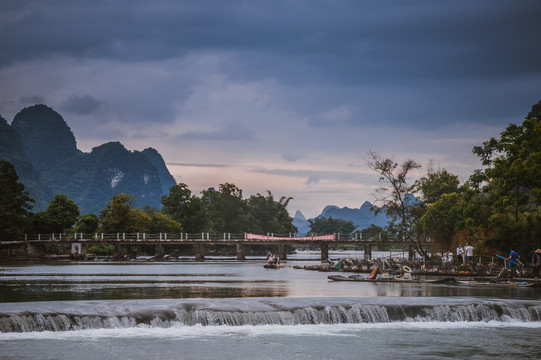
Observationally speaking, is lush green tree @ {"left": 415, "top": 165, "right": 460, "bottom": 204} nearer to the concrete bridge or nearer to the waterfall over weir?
the concrete bridge

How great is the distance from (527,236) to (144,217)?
9455 cm

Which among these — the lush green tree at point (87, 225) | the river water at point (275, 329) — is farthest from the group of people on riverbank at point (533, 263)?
the lush green tree at point (87, 225)

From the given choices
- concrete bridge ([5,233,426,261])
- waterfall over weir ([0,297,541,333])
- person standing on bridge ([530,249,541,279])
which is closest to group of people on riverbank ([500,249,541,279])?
person standing on bridge ([530,249,541,279])

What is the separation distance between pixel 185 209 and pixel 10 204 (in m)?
42.5

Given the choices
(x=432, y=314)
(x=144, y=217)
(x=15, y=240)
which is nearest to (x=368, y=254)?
(x=144, y=217)

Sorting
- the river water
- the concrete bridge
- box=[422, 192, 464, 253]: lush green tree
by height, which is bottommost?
the river water

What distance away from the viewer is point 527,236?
55.3 meters

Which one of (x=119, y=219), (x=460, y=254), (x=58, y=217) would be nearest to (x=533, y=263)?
(x=460, y=254)

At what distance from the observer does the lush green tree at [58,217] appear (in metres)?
130

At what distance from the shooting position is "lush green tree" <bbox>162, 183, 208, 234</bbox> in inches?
5807

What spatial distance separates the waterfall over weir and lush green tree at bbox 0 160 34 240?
88.4 meters

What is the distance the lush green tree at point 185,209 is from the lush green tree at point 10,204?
1426 inches

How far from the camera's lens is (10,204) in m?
114

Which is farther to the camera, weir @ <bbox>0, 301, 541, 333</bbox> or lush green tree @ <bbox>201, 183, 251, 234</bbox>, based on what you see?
lush green tree @ <bbox>201, 183, 251, 234</bbox>
